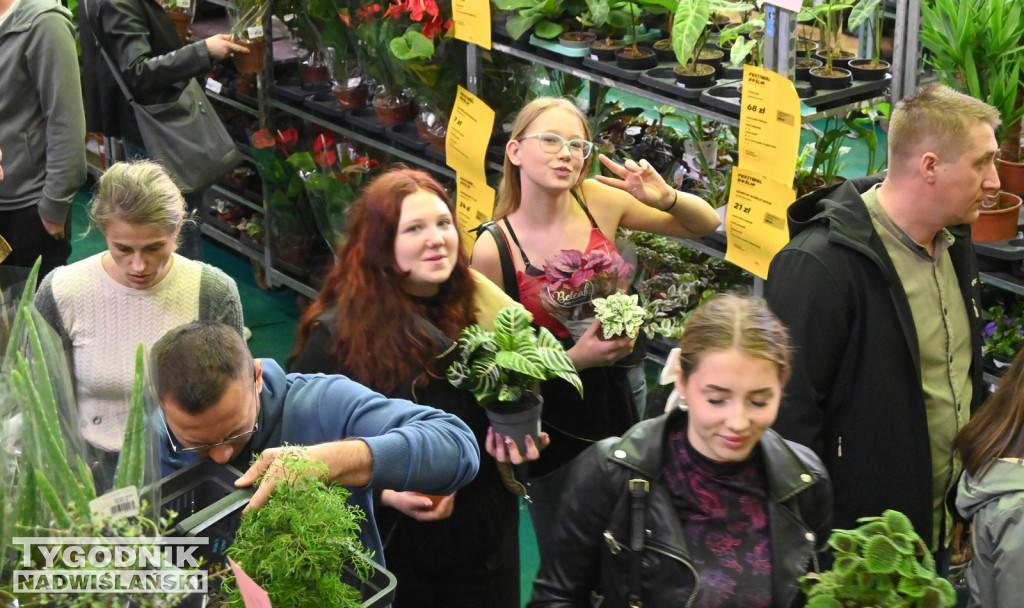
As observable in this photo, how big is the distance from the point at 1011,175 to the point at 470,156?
1.86 m

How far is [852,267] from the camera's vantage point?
8.34 ft

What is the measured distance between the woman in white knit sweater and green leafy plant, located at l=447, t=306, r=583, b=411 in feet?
2.22

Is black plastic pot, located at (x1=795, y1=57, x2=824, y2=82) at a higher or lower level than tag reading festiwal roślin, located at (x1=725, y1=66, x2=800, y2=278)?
higher

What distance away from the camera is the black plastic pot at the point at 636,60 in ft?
12.2

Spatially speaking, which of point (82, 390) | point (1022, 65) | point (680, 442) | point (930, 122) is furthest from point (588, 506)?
point (1022, 65)

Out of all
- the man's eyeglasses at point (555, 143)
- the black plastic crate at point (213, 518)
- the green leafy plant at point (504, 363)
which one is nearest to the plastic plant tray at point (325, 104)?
the man's eyeglasses at point (555, 143)

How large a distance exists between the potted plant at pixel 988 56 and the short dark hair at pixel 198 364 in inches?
88.3

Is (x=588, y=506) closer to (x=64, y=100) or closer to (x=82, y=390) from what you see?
(x=82, y=390)

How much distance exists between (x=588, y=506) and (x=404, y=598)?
2.45ft

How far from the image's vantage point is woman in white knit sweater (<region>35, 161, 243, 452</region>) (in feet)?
8.73

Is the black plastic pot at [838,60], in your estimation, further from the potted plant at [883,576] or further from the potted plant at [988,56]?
the potted plant at [883,576]

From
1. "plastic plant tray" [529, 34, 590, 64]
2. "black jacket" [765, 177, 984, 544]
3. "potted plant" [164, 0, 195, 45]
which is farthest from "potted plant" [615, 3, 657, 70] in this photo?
"potted plant" [164, 0, 195, 45]

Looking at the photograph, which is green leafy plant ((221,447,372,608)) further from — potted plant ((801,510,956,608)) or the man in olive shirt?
the man in olive shirt

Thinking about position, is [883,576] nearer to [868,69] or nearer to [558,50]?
[868,69]
